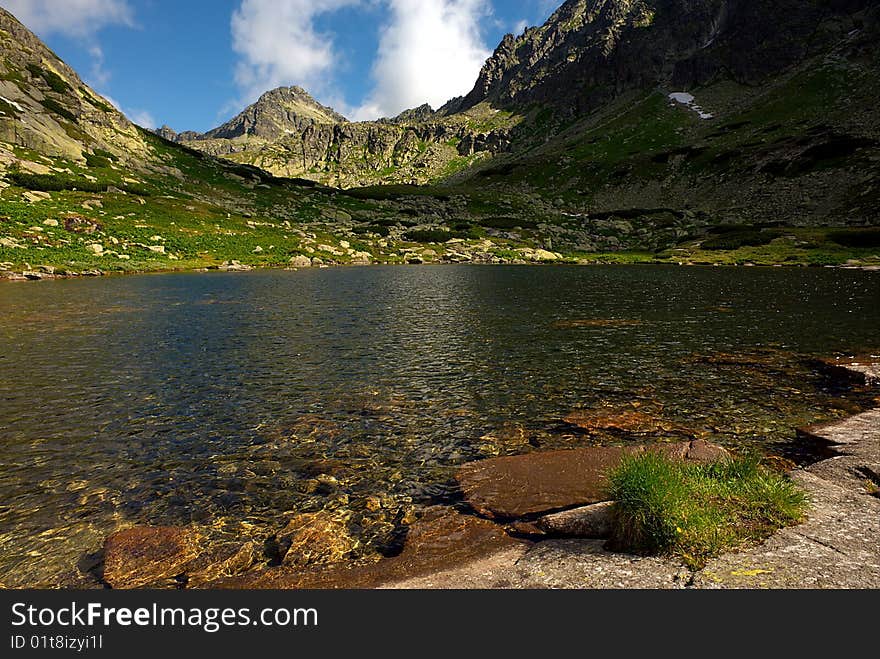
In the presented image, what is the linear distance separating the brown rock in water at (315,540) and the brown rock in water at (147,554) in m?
1.76

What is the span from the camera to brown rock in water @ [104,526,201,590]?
7918 millimetres

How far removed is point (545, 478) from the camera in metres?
11.1

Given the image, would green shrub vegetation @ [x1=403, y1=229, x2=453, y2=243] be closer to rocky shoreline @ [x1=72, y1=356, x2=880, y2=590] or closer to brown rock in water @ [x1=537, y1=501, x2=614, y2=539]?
rocky shoreline @ [x1=72, y1=356, x2=880, y2=590]

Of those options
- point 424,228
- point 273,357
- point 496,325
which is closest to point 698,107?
point 424,228

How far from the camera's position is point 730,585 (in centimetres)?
609

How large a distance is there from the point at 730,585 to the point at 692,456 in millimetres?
5410

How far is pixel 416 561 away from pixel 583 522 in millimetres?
3162

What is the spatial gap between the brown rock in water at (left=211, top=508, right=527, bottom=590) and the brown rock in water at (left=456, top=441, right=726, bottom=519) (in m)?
0.88

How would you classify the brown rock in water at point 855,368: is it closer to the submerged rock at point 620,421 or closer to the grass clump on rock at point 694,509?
the submerged rock at point 620,421

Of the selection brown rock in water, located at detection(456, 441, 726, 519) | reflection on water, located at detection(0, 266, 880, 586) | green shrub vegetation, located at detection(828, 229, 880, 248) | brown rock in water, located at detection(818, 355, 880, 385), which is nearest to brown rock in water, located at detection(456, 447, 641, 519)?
brown rock in water, located at detection(456, 441, 726, 519)

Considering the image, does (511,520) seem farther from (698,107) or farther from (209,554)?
(698,107)

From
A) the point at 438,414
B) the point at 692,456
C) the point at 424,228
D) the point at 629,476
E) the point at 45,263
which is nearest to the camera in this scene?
the point at 629,476

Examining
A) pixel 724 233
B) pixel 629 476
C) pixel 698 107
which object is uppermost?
pixel 698 107

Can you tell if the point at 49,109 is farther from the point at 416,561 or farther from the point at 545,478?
the point at 416,561
